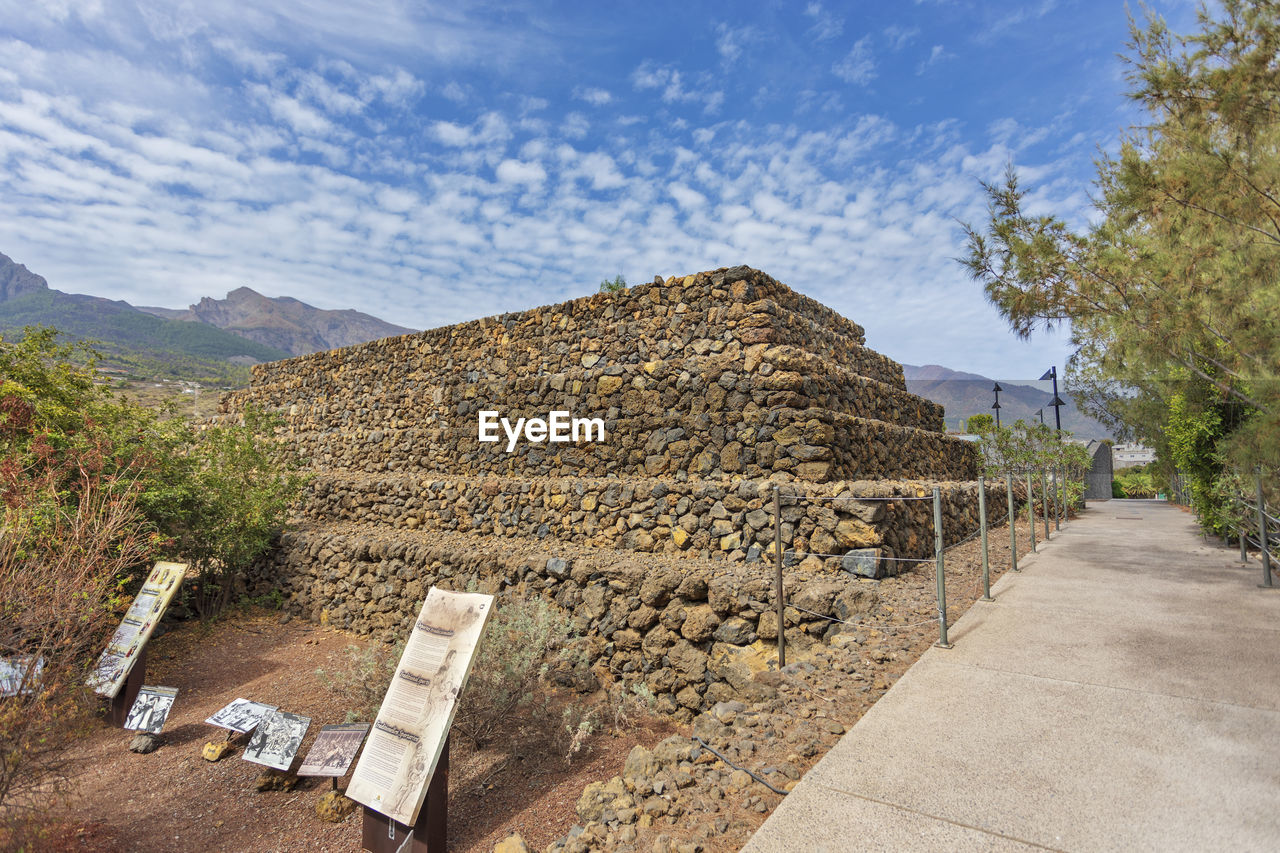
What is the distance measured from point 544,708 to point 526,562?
2.50 metres

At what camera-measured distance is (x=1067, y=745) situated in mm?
2990

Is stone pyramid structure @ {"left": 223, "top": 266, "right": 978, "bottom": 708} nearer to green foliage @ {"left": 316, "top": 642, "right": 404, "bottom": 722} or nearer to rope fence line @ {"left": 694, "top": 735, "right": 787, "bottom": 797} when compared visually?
green foliage @ {"left": 316, "top": 642, "right": 404, "bottom": 722}

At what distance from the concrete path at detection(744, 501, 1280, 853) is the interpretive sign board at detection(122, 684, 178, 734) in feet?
19.7

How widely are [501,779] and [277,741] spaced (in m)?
1.82

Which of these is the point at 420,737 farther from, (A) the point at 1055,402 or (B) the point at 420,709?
(A) the point at 1055,402

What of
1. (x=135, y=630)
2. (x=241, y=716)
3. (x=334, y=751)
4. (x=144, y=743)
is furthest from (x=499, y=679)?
(x=135, y=630)

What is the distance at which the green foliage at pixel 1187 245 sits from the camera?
17.6ft

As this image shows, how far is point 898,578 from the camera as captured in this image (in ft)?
20.3

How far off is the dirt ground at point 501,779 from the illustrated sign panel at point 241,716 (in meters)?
0.44

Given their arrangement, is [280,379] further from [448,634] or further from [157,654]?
[448,634]

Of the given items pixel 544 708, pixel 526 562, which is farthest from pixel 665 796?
pixel 526 562

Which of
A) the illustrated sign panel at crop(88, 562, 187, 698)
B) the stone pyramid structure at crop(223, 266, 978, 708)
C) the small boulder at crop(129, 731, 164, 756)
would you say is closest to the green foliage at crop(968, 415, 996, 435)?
the stone pyramid structure at crop(223, 266, 978, 708)

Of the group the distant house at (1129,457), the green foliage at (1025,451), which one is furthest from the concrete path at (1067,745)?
the distant house at (1129,457)

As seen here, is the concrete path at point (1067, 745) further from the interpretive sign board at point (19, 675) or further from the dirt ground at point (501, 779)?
the interpretive sign board at point (19, 675)
